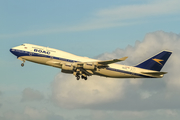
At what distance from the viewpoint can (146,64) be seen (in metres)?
70.9

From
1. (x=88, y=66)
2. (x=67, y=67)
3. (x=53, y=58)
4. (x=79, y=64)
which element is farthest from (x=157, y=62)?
(x=53, y=58)

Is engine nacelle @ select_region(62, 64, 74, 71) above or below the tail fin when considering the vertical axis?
below

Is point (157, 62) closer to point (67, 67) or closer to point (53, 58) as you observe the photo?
point (67, 67)

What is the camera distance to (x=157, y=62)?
70.4 m

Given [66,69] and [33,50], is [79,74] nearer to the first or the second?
[66,69]

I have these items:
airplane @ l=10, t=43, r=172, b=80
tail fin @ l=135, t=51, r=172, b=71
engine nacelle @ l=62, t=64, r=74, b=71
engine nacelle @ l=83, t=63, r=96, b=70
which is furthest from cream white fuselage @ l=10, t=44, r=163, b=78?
tail fin @ l=135, t=51, r=172, b=71

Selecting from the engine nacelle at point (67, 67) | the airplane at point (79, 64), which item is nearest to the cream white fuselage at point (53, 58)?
the airplane at point (79, 64)

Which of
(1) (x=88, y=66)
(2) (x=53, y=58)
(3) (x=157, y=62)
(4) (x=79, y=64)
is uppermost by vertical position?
(3) (x=157, y=62)

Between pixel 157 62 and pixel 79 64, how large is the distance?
62.1 feet

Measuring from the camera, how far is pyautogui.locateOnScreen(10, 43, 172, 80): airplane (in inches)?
2554

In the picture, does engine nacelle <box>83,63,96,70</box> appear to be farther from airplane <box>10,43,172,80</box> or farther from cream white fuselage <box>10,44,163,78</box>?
cream white fuselage <box>10,44,163,78</box>

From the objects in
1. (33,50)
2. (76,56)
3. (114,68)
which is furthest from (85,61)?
(33,50)

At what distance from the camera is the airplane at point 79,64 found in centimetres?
6488

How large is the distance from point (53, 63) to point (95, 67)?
914 centimetres
